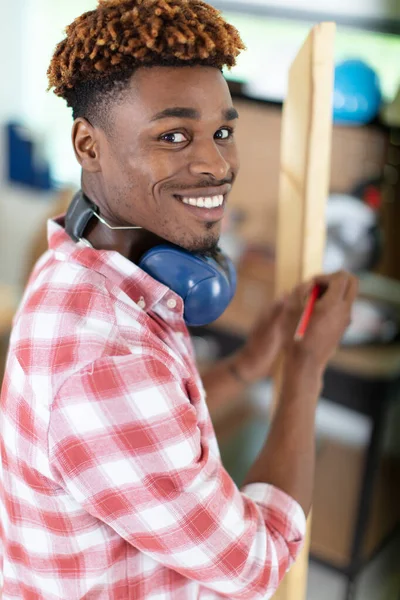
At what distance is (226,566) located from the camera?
0.77m

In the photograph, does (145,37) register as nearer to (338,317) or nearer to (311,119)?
(311,119)

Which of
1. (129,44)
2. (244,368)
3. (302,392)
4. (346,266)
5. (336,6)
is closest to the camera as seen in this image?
(129,44)

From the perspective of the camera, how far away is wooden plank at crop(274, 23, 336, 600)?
939 millimetres

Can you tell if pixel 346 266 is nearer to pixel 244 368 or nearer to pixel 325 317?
pixel 244 368

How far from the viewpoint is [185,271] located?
2.65ft

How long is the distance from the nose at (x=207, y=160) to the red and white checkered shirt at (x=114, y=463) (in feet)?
0.42

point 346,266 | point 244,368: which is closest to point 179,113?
point 244,368

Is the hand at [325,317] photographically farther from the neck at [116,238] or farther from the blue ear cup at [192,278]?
the neck at [116,238]

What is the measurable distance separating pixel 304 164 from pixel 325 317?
0.67 ft

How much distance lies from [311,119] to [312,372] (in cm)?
32

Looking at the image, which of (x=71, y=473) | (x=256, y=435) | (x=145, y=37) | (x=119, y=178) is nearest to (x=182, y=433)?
(x=71, y=473)

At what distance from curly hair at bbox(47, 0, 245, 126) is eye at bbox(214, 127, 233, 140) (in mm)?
60

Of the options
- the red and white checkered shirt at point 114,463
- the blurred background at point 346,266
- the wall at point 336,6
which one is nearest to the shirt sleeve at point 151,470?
the red and white checkered shirt at point 114,463

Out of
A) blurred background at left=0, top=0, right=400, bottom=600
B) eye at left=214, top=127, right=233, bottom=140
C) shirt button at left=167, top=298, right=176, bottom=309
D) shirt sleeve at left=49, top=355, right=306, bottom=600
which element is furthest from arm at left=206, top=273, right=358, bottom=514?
blurred background at left=0, top=0, right=400, bottom=600
